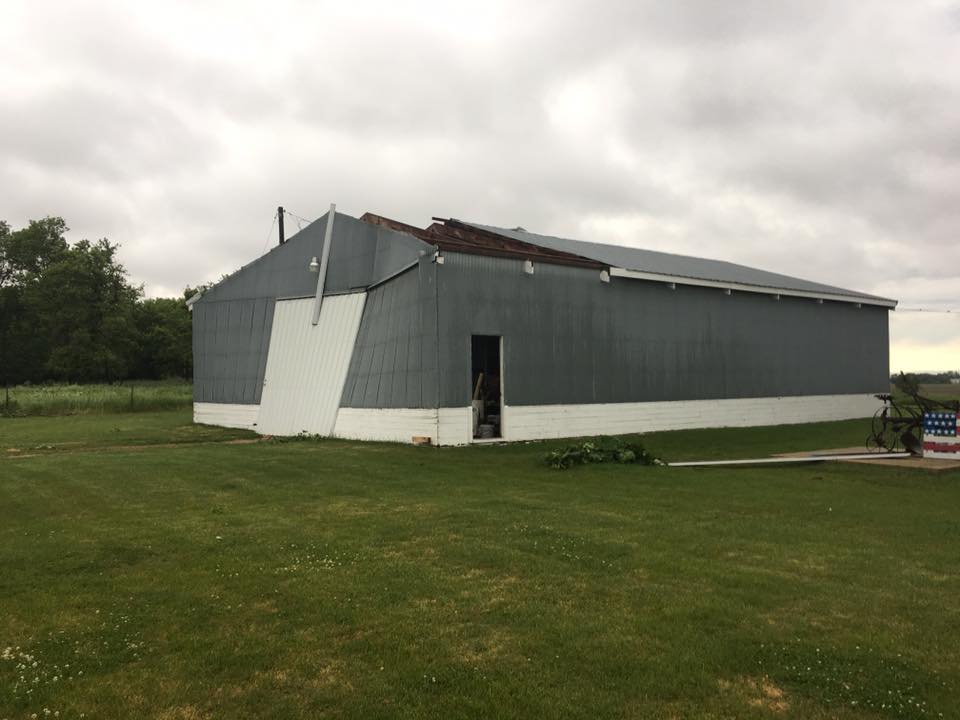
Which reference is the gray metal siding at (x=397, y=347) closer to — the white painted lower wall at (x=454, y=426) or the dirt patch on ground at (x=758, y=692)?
the white painted lower wall at (x=454, y=426)

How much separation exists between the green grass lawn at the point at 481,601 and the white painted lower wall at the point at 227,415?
42.2ft

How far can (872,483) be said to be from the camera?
10.9 metres

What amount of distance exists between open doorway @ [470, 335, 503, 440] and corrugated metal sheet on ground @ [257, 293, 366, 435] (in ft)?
12.3

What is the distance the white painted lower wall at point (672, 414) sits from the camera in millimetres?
18078

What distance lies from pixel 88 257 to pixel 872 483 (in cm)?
6488

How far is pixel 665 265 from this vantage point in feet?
78.5

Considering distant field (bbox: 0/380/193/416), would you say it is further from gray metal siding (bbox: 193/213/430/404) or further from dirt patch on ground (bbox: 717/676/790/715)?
dirt patch on ground (bbox: 717/676/790/715)

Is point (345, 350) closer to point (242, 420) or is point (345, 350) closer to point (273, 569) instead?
point (242, 420)

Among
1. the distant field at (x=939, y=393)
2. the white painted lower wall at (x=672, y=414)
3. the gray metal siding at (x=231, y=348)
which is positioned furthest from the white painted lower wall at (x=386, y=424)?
the distant field at (x=939, y=393)

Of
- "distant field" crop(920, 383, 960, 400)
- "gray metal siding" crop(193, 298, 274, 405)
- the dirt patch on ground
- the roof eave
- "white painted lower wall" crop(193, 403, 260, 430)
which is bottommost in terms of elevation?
the dirt patch on ground

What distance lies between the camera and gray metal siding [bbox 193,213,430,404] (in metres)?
19.6

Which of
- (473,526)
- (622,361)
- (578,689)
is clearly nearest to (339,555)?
(473,526)

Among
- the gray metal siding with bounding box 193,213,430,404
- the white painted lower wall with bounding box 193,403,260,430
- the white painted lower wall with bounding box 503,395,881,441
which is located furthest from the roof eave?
the white painted lower wall with bounding box 193,403,260,430

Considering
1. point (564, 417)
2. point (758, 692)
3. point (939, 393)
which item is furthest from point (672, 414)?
point (939, 393)
